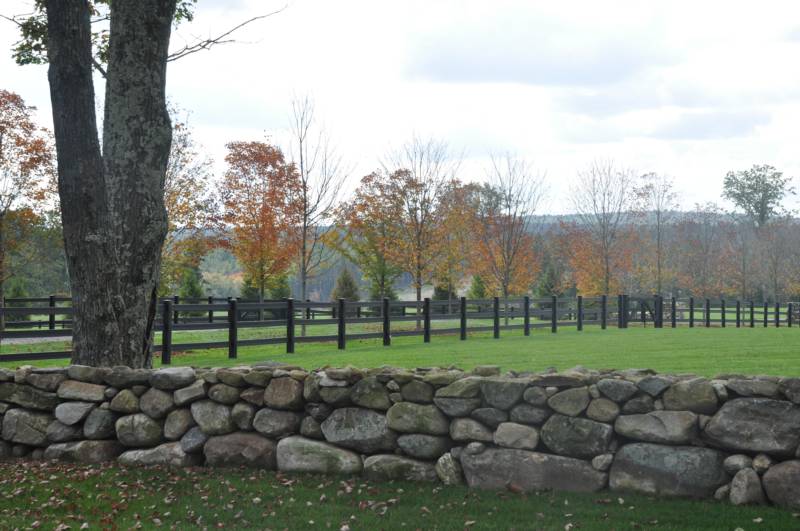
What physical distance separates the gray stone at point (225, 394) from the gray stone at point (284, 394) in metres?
0.30

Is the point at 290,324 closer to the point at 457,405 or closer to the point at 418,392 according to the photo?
the point at 418,392

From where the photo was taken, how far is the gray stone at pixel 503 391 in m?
5.83

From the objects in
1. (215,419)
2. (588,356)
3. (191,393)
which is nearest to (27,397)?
(191,393)

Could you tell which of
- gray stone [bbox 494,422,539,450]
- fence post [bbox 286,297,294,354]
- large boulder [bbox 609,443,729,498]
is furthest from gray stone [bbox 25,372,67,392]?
fence post [bbox 286,297,294,354]

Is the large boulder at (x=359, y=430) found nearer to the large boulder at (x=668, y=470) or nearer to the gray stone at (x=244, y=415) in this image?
the gray stone at (x=244, y=415)

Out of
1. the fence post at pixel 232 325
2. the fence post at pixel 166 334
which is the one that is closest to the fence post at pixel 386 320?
the fence post at pixel 232 325

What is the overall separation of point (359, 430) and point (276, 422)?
0.80 metres

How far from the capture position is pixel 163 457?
6.73 meters

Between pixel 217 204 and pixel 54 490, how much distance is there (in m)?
25.0

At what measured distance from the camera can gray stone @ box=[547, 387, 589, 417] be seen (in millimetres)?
5666

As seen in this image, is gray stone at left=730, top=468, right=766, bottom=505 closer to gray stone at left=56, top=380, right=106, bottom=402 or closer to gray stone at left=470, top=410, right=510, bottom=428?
gray stone at left=470, top=410, right=510, bottom=428

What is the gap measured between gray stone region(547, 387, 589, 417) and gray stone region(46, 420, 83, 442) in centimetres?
461

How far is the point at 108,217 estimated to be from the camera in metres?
7.96

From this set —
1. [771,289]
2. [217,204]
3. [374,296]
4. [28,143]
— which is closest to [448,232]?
[374,296]
